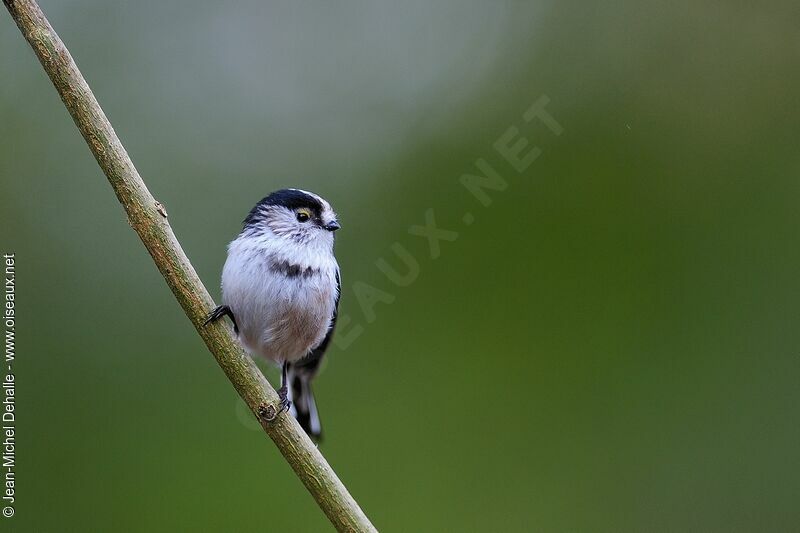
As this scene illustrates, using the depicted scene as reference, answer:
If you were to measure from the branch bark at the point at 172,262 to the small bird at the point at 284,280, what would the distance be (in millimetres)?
697

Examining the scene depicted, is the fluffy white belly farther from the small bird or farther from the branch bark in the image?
the branch bark

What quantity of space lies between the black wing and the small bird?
13 millimetres

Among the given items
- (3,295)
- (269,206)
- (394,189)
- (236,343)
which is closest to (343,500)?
(236,343)

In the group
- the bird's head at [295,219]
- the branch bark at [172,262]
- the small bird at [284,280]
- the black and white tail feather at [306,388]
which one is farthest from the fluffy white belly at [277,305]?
the branch bark at [172,262]

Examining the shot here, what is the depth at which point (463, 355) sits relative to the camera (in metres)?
6.02

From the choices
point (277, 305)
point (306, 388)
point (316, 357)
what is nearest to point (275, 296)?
point (277, 305)

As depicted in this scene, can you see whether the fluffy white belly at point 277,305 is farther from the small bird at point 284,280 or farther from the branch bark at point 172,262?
the branch bark at point 172,262

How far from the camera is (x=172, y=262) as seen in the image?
246 cm

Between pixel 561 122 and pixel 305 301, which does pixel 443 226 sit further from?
pixel 305 301

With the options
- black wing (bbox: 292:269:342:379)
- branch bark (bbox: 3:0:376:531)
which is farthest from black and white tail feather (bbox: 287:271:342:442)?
branch bark (bbox: 3:0:376:531)

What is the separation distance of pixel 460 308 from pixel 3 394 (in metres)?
3.14

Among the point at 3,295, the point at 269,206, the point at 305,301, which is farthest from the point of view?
the point at 3,295

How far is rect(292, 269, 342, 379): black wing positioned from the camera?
3865 millimetres

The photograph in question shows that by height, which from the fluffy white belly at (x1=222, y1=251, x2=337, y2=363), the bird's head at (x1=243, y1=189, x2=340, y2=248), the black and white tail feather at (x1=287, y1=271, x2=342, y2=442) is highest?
the bird's head at (x1=243, y1=189, x2=340, y2=248)
